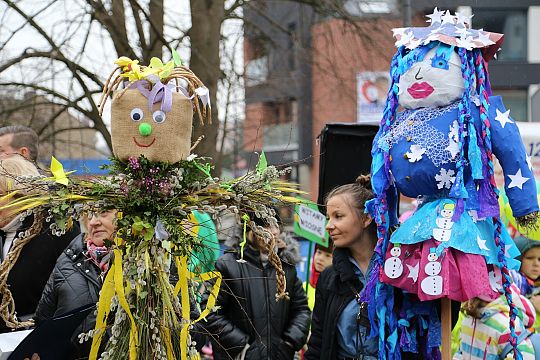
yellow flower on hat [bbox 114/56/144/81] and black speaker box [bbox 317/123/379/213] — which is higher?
yellow flower on hat [bbox 114/56/144/81]

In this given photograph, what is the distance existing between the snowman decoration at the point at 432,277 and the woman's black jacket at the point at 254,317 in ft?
4.15

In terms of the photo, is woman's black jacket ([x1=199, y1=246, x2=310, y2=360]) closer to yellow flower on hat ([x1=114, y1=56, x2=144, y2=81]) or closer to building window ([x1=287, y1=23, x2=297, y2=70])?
yellow flower on hat ([x1=114, y1=56, x2=144, y2=81])

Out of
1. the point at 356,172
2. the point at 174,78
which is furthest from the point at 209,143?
the point at 174,78

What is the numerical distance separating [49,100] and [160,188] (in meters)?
6.73

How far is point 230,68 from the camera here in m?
10.2

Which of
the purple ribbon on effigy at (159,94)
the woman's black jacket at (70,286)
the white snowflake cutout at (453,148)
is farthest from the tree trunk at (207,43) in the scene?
the purple ribbon on effigy at (159,94)

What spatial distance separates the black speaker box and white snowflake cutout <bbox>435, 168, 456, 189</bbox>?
0.99m

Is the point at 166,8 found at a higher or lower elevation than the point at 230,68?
higher

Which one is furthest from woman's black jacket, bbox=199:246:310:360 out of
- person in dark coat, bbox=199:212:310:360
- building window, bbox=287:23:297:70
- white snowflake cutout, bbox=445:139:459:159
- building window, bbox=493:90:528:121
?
building window, bbox=493:90:528:121

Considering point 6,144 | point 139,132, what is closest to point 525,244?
point 139,132

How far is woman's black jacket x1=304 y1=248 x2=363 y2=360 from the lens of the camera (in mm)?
3924

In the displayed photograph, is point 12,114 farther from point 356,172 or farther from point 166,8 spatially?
point 356,172

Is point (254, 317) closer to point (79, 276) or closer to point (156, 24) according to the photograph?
point (79, 276)

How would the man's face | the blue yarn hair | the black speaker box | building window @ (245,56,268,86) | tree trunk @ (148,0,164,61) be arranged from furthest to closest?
building window @ (245,56,268,86), tree trunk @ (148,0,164,61), the man's face, the black speaker box, the blue yarn hair
